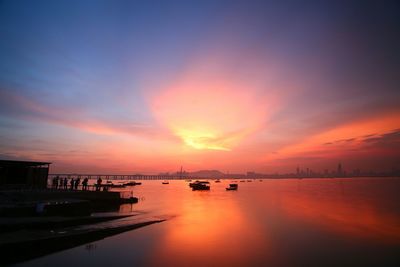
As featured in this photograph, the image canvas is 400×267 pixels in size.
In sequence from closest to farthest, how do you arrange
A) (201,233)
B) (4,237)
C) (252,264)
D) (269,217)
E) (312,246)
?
(4,237) → (252,264) → (312,246) → (201,233) → (269,217)

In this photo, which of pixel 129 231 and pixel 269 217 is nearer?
pixel 129 231

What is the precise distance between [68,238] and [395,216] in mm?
46641

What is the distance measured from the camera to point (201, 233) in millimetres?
30688

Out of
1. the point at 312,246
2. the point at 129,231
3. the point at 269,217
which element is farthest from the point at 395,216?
the point at 129,231

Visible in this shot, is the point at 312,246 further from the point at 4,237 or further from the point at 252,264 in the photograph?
the point at 4,237

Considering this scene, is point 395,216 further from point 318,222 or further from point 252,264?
point 252,264

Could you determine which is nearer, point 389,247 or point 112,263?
point 112,263

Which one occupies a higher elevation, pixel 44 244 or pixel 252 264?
pixel 44 244

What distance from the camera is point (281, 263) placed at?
20703mm

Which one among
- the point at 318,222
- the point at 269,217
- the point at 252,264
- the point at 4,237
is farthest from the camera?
the point at 269,217

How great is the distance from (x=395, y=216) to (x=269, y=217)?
783 inches

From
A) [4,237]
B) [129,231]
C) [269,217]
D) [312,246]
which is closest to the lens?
[4,237]


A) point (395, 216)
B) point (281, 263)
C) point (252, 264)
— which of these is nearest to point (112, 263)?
point (252, 264)

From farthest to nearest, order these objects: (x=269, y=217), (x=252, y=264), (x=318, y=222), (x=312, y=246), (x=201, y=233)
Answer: (x=269, y=217) → (x=318, y=222) → (x=201, y=233) → (x=312, y=246) → (x=252, y=264)
